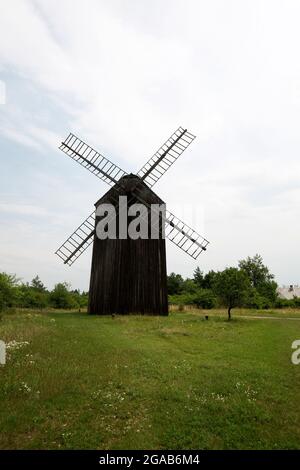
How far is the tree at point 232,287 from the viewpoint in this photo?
109 feet

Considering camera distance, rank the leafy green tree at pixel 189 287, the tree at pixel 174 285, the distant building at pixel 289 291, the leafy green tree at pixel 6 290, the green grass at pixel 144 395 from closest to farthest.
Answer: the green grass at pixel 144 395
the leafy green tree at pixel 6 290
the leafy green tree at pixel 189 287
the tree at pixel 174 285
the distant building at pixel 289 291

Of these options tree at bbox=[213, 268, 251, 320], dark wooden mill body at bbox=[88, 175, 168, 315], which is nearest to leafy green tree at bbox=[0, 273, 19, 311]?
dark wooden mill body at bbox=[88, 175, 168, 315]

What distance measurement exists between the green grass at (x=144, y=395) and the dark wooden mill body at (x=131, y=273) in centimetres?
1126

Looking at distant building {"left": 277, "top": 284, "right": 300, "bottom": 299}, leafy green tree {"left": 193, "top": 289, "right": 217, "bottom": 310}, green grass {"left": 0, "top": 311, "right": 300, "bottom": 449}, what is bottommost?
green grass {"left": 0, "top": 311, "right": 300, "bottom": 449}

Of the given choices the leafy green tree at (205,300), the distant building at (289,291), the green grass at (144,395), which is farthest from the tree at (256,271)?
the green grass at (144,395)

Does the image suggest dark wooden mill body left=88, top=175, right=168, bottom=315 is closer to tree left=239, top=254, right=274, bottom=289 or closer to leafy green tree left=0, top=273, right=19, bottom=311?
leafy green tree left=0, top=273, right=19, bottom=311

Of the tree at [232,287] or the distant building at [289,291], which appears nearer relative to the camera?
the tree at [232,287]

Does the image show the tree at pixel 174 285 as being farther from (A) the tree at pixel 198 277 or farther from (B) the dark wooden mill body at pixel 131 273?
(B) the dark wooden mill body at pixel 131 273

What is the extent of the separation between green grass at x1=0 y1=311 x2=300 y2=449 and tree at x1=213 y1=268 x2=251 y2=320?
14.4 m

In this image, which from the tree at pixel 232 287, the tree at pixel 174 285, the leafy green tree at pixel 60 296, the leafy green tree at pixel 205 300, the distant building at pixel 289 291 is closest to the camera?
the tree at pixel 232 287

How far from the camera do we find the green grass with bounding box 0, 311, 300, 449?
8.89 metres

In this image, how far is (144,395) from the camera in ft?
37.0

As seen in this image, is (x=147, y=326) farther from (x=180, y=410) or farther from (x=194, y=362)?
(x=180, y=410)
